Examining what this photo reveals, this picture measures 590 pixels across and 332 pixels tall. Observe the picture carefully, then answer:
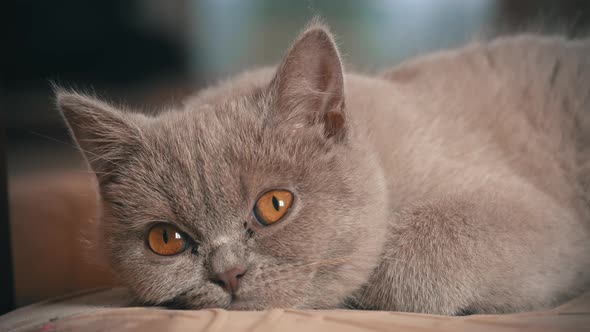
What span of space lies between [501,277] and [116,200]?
87 cm

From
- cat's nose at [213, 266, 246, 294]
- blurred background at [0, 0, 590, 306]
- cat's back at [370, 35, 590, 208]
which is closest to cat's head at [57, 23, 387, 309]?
cat's nose at [213, 266, 246, 294]

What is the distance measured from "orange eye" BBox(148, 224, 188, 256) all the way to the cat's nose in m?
0.12

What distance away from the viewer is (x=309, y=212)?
108 centimetres

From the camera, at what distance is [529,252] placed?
1.17 m

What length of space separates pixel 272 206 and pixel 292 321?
0.79 feet

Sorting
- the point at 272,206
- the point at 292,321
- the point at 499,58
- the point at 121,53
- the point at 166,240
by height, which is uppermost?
the point at 121,53

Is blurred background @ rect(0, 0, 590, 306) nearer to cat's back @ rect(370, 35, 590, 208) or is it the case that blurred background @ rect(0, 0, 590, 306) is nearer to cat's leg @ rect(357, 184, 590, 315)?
cat's back @ rect(370, 35, 590, 208)

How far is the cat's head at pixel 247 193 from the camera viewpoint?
1.02m

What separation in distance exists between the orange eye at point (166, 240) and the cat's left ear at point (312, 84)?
Answer: 336 mm

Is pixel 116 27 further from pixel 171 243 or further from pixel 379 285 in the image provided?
pixel 379 285

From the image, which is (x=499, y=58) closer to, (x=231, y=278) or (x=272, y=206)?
(x=272, y=206)

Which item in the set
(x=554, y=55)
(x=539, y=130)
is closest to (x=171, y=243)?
(x=539, y=130)

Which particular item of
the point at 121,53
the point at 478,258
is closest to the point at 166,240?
the point at 478,258

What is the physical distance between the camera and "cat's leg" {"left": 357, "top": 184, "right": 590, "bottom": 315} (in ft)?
3.63
